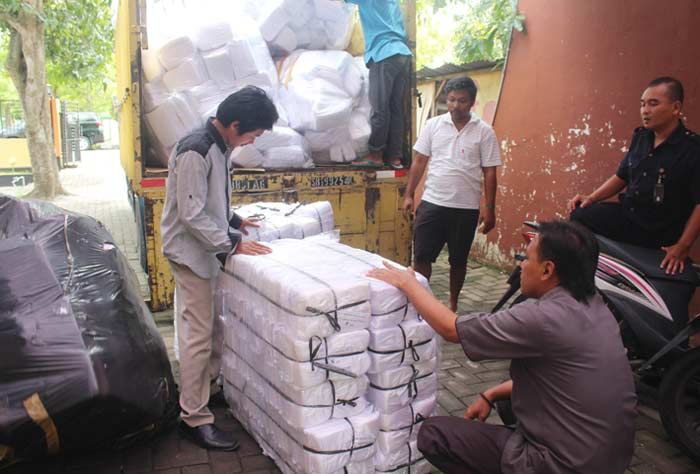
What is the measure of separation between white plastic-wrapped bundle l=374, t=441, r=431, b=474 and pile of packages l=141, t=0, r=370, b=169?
2.94m

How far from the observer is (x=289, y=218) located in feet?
11.5

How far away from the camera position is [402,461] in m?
2.34

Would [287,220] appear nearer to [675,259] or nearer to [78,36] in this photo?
[675,259]

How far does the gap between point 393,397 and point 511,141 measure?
404 centimetres

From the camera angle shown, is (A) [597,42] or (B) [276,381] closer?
(B) [276,381]

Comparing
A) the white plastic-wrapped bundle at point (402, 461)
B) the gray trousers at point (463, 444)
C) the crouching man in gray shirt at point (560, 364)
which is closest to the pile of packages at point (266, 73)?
the white plastic-wrapped bundle at point (402, 461)

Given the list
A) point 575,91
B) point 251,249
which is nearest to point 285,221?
point 251,249

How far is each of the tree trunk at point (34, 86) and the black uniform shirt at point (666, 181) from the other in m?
9.63

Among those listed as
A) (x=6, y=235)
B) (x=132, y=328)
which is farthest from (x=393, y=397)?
(x=6, y=235)

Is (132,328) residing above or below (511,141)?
below

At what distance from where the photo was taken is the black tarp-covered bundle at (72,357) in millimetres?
2268

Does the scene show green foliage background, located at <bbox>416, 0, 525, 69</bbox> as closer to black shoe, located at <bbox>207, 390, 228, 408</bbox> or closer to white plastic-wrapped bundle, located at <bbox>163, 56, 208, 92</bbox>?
white plastic-wrapped bundle, located at <bbox>163, 56, 208, 92</bbox>

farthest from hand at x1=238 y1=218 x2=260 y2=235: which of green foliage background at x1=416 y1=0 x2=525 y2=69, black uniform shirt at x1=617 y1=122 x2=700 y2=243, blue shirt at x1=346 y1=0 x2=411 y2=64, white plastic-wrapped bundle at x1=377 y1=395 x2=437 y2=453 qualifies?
green foliage background at x1=416 y1=0 x2=525 y2=69

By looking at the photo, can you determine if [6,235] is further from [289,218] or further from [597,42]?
[597,42]
